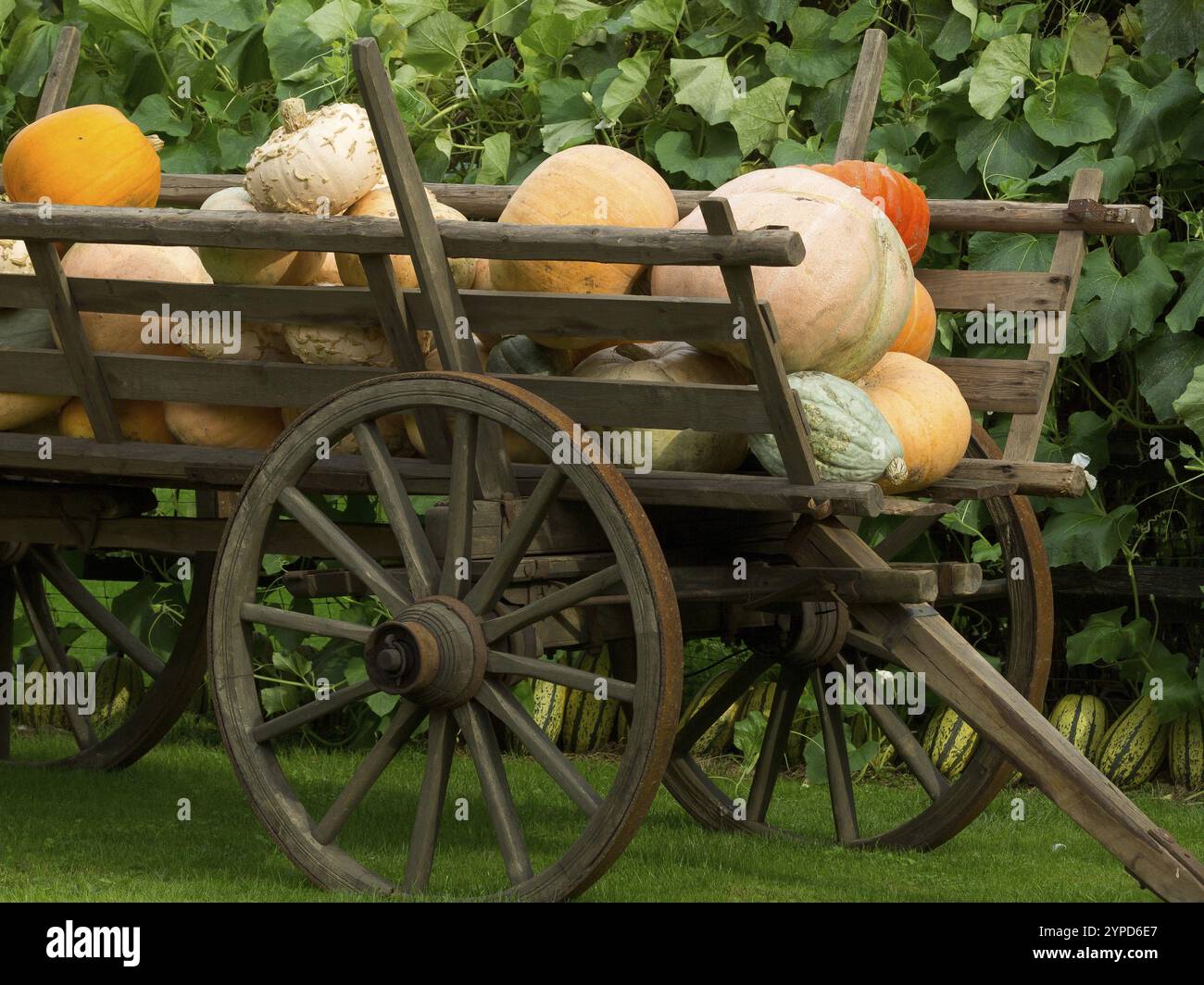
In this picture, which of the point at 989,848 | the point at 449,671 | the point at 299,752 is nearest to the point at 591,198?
the point at 449,671

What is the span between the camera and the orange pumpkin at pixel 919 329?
11.6ft

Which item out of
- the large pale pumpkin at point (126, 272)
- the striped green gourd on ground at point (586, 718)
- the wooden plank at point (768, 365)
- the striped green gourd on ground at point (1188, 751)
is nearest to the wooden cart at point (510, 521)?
the wooden plank at point (768, 365)

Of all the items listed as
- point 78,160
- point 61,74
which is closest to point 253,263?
point 78,160

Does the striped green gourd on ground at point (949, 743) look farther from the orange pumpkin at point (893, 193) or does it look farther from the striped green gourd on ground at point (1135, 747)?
the orange pumpkin at point (893, 193)

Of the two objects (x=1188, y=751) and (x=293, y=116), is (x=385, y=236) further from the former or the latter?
(x=1188, y=751)

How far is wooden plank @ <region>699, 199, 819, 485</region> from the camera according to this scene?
2.76 meters

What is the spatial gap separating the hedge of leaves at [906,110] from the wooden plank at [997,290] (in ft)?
2.48

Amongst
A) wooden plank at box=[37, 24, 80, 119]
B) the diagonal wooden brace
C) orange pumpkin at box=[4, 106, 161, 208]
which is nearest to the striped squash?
the diagonal wooden brace

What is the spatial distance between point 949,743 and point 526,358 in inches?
80.9

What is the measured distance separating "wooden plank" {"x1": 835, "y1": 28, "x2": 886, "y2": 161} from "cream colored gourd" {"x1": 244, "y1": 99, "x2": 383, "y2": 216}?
3.74ft

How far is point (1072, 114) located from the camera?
4676mm

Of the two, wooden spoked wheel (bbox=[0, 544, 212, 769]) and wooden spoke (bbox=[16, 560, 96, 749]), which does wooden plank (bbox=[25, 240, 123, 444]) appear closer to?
wooden spoked wheel (bbox=[0, 544, 212, 769])
